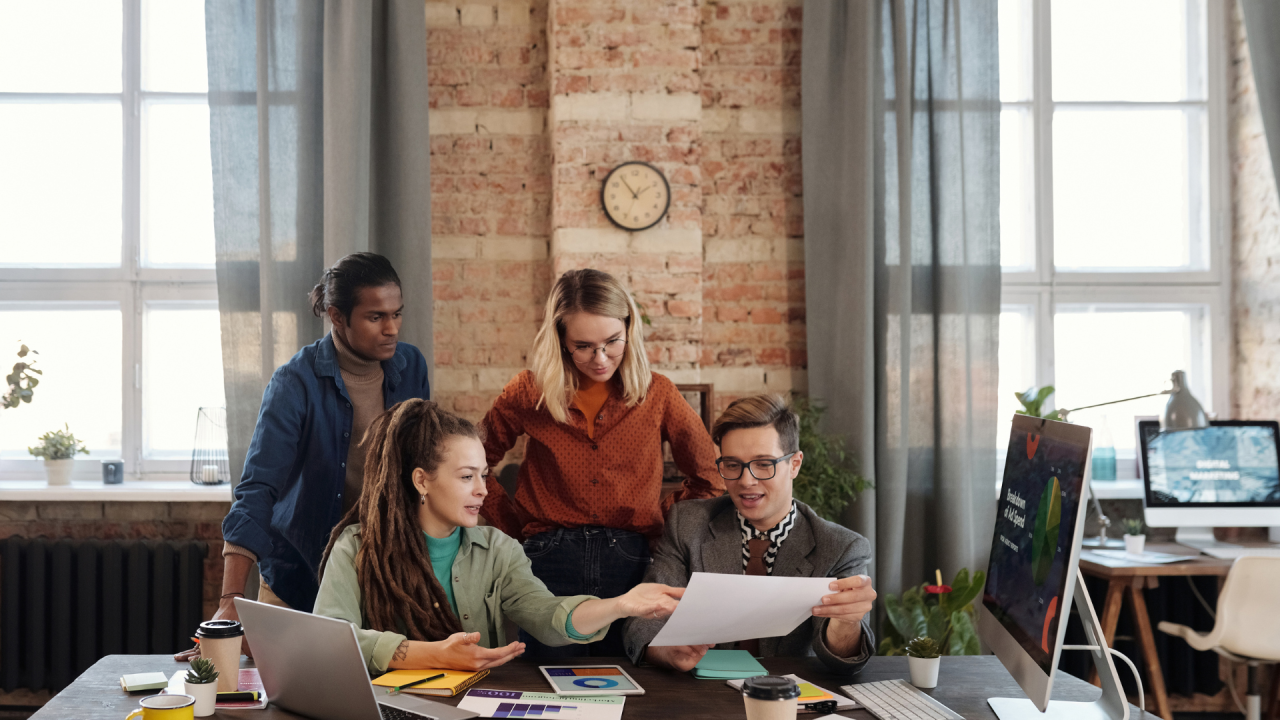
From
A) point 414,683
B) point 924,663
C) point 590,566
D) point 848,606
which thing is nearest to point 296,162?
point 590,566

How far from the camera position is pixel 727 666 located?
1.59 meters

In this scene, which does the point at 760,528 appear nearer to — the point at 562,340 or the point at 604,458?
the point at 604,458

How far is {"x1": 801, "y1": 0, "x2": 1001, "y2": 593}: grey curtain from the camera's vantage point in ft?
11.1

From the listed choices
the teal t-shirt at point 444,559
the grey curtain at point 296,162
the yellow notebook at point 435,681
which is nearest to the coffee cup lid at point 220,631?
the yellow notebook at point 435,681

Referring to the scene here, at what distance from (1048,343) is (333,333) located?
2.90m

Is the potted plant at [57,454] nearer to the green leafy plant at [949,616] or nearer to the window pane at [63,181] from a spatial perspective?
the window pane at [63,181]

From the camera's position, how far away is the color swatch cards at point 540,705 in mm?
1339

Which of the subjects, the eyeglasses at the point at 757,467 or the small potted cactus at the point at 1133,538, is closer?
the eyeglasses at the point at 757,467

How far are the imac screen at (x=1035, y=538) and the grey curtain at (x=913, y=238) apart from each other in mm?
1864

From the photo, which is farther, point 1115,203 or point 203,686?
point 1115,203

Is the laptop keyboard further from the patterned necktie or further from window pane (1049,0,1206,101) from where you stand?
window pane (1049,0,1206,101)

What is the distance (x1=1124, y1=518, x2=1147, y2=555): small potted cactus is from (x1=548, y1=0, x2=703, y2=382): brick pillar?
5.37 ft

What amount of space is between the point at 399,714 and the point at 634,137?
7.75ft

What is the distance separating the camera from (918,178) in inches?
136
